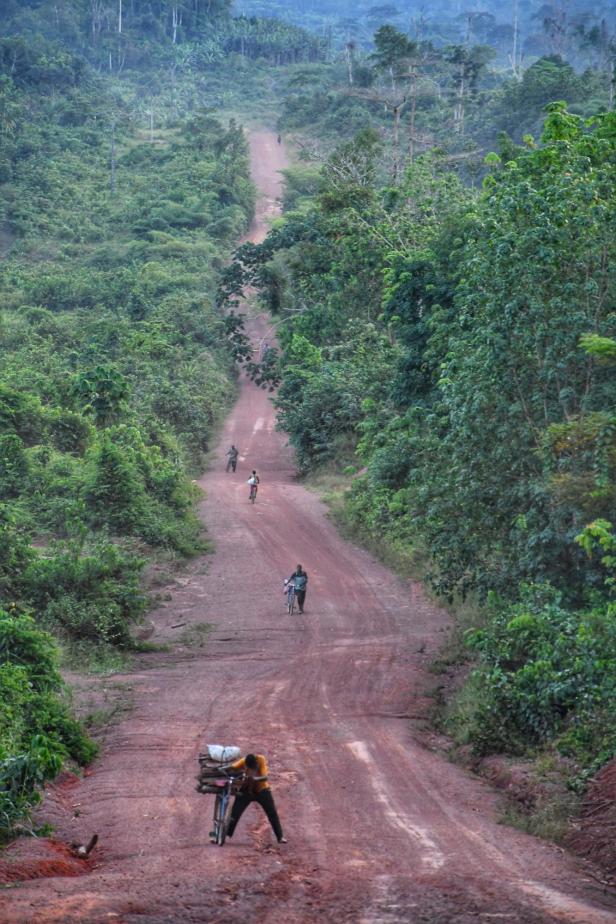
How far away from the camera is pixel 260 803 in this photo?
406 inches

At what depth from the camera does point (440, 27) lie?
132625 mm

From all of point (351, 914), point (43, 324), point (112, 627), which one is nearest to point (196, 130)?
point (43, 324)

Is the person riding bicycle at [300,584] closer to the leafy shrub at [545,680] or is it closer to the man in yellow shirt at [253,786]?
the leafy shrub at [545,680]

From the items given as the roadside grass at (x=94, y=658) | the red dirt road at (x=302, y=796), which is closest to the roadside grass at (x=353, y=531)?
the red dirt road at (x=302, y=796)

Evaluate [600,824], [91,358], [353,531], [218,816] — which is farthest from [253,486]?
[218,816]

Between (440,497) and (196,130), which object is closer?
(440,497)

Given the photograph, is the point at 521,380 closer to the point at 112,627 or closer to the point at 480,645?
the point at 480,645

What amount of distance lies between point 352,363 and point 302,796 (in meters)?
24.4

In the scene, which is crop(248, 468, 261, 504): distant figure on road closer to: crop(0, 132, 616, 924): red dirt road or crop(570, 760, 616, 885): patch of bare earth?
crop(0, 132, 616, 924): red dirt road

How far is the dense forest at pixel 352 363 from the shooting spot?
14.3 meters

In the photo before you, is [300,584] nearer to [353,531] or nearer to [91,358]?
[353,531]

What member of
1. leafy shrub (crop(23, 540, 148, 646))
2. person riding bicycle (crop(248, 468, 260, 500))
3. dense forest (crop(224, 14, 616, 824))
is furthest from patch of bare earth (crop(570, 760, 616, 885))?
person riding bicycle (crop(248, 468, 260, 500))

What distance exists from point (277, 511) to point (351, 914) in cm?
2224

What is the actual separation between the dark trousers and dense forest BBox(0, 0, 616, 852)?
1.85 m
